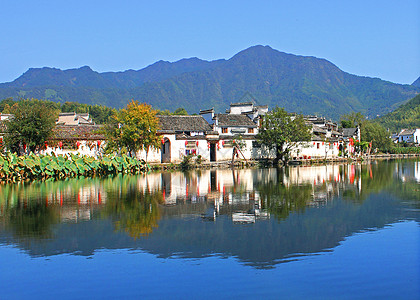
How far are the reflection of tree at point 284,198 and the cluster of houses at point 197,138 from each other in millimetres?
20890

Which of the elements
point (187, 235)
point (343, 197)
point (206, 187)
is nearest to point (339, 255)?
point (187, 235)

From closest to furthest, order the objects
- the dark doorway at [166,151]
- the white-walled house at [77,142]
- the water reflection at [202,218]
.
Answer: the water reflection at [202,218]
the white-walled house at [77,142]
the dark doorway at [166,151]

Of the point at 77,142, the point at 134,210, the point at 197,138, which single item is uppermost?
the point at 197,138

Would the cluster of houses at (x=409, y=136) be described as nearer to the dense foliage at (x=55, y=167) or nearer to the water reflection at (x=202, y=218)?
the dense foliage at (x=55, y=167)

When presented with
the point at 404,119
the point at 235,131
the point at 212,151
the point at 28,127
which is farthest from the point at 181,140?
the point at 404,119

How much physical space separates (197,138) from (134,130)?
25.2 ft

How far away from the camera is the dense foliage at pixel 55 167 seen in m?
29.7

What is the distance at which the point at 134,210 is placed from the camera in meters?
16.1

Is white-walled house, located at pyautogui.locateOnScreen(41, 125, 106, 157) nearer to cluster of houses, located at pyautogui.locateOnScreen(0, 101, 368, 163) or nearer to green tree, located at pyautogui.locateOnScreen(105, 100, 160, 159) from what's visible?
cluster of houses, located at pyautogui.locateOnScreen(0, 101, 368, 163)

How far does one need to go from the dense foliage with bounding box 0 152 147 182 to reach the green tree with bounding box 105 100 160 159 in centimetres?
370

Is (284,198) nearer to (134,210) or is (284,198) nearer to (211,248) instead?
(134,210)

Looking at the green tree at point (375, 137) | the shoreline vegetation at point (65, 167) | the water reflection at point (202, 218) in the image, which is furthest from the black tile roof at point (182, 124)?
the green tree at point (375, 137)

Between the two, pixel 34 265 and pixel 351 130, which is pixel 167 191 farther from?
pixel 351 130

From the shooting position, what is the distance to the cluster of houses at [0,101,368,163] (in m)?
42.1
